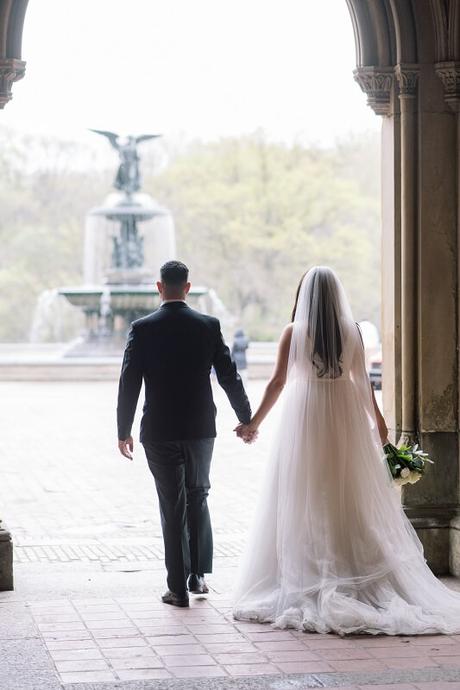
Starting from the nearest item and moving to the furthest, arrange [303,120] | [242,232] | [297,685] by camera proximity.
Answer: [297,685]
[242,232]
[303,120]

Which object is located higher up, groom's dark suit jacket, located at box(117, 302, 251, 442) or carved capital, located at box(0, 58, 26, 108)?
carved capital, located at box(0, 58, 26, 108)

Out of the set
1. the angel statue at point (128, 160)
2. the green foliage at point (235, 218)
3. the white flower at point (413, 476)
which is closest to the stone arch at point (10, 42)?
the white flower at point (413, 476)

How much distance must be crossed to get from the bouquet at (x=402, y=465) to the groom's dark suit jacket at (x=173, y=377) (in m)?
0.69

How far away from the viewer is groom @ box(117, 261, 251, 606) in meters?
5.72

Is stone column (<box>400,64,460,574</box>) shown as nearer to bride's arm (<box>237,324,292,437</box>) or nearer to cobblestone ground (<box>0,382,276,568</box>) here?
bride's arm (<box>237,324,292,437</box>)

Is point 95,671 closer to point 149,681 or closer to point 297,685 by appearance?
point 149,681

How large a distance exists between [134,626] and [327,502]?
3.31 feet

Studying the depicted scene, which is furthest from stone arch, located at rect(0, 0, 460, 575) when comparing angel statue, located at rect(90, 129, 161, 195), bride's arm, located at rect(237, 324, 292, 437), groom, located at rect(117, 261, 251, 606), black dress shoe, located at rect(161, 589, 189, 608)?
angel statue, located at rect(90, 129, 161, 195)

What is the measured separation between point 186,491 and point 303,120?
131 feet

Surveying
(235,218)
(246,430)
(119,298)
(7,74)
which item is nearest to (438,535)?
(246,430)

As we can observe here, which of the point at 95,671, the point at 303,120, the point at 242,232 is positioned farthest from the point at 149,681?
the point at 303,120

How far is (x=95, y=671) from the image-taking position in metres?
4.54

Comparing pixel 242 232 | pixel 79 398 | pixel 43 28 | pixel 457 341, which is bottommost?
pixel 79 398

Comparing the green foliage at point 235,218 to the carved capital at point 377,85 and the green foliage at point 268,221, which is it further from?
the carved capital at point 377,85
